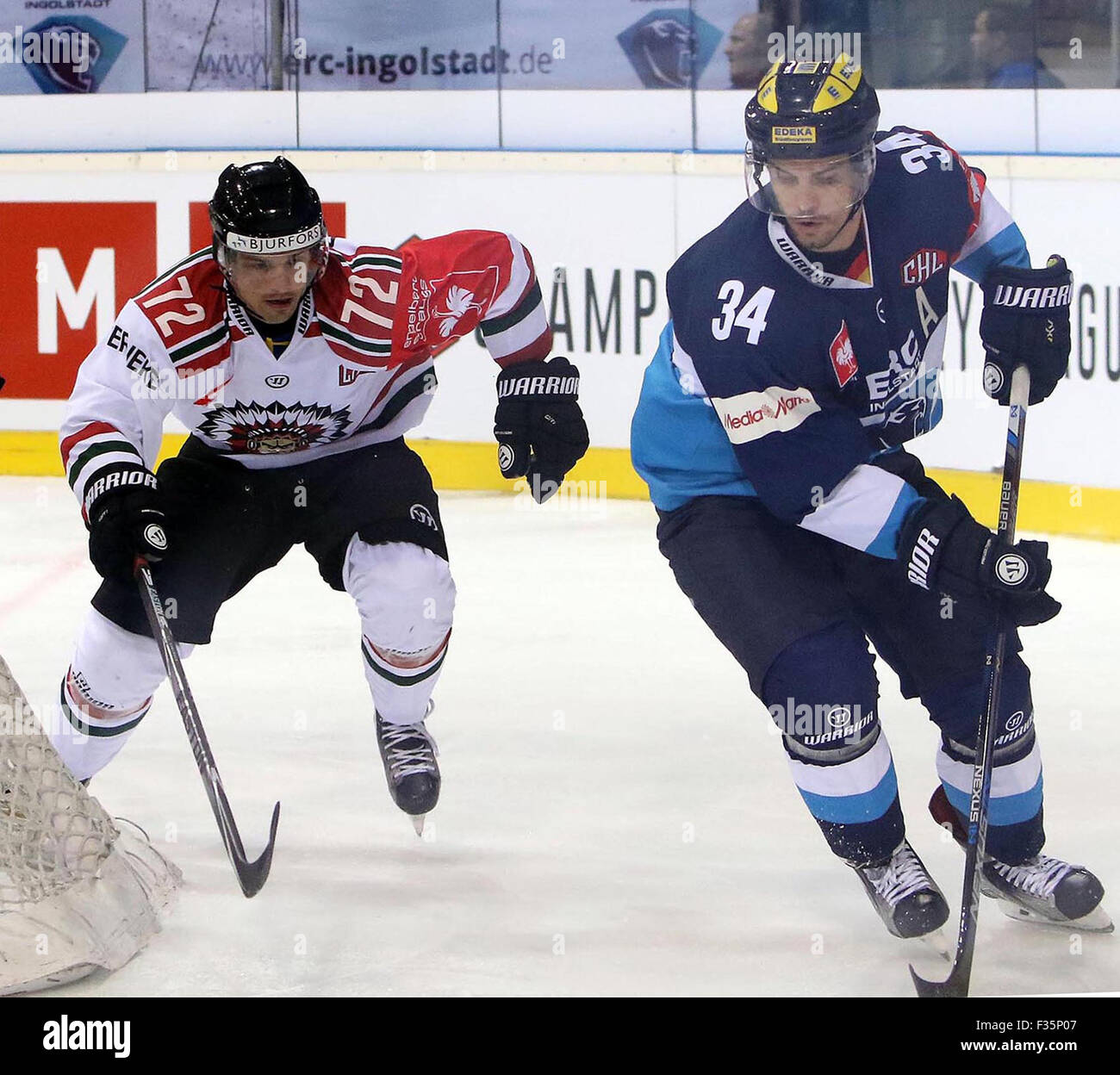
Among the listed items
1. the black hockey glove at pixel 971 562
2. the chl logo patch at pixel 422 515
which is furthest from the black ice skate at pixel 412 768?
the black hockey glove at pixel 971 562

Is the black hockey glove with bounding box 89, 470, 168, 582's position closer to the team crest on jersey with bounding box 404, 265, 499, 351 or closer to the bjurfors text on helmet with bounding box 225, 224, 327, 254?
the bjurfors text on helmet with bounding box 225, 224, 327, 254

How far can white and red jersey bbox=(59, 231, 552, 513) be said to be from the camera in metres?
2.89

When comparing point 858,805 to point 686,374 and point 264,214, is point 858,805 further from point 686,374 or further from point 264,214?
point 264,214

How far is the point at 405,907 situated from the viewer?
2.92m

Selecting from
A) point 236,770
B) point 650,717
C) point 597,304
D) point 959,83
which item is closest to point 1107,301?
point 959,83

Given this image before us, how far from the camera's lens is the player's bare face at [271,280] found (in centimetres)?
284

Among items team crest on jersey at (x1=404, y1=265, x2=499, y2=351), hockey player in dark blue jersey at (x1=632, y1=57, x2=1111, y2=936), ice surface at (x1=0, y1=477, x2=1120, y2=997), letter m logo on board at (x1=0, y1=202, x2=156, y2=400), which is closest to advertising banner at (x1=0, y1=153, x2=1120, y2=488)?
letter m logo on board at (x1=0, y1=202, x2=156, y2=400)

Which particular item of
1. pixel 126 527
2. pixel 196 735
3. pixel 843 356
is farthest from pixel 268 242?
pixel 843 356

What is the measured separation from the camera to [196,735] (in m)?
2.91

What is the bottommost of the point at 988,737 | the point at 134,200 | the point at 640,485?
the point at 640,485

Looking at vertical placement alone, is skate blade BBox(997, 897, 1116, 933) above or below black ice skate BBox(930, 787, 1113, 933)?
below

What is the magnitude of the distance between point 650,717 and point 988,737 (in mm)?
1442

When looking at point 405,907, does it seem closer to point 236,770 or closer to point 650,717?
point 236,770

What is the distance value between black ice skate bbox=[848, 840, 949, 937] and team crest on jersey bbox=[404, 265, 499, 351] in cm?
111
